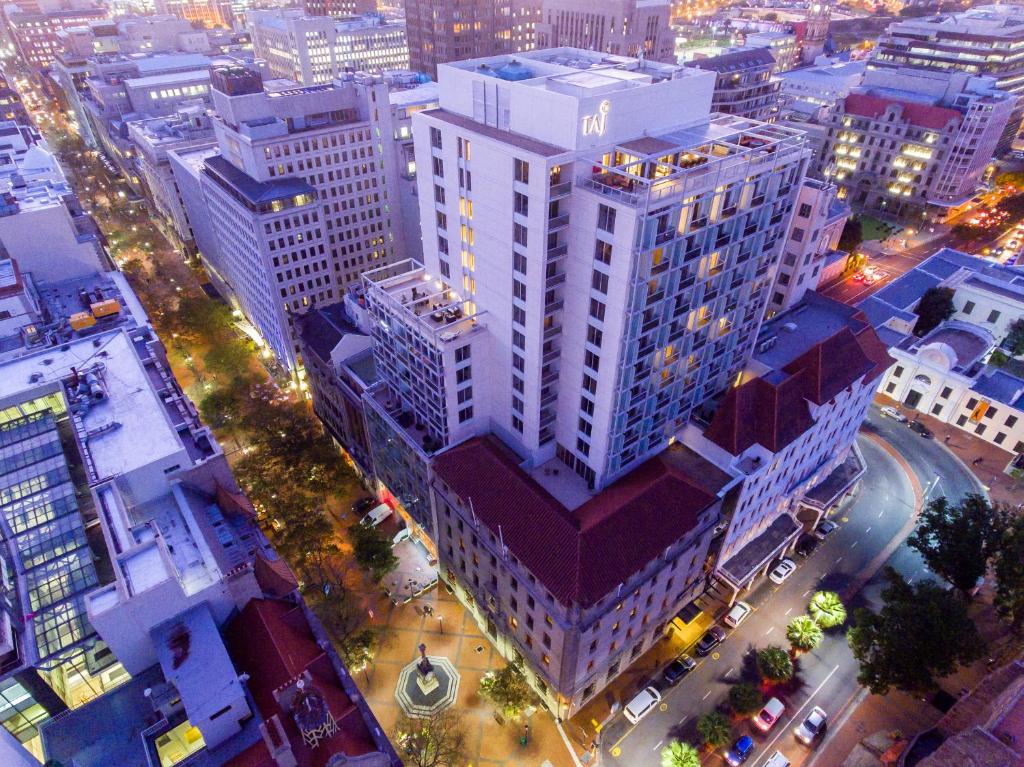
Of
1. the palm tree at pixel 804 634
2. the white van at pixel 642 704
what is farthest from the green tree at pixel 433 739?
the palm tree at pixel 804 634

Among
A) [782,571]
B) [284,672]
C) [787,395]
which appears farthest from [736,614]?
[284,672]

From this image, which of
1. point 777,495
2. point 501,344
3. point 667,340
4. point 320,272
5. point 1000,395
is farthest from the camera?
point 320,272

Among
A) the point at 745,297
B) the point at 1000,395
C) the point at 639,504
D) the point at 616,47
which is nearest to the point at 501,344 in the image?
the point at 639,504

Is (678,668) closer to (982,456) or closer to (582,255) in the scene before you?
(582,255)

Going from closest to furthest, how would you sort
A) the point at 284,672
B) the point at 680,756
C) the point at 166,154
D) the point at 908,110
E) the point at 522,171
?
the point at 284,672
the point at 522,171
the point at 680,756
the point at 166,154
the point at 908,110

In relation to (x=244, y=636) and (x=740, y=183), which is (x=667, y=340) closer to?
(x=740, y=183)

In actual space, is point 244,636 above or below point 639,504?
below
